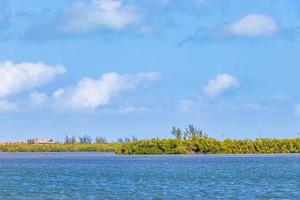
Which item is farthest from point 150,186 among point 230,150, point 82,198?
point 230,150

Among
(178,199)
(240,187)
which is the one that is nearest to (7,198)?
(178,199)

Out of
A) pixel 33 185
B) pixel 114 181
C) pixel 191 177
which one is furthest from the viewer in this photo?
pixel 191 177

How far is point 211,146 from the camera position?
6841 inches

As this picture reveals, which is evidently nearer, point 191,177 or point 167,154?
point 191,177

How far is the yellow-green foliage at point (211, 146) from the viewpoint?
567ft

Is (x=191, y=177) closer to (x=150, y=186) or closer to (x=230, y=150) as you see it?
(x=150, y=186)

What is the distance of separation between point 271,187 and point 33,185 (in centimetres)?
2045

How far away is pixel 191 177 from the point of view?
8881cm

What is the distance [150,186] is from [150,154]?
4543 inches

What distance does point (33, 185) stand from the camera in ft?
251

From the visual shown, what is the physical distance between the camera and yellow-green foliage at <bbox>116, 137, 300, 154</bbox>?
173 metres

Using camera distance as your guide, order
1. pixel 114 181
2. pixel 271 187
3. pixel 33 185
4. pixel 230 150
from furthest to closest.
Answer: pixel 230 150 → pixel 114 181 → pixel 33 185 → pixel 271 187

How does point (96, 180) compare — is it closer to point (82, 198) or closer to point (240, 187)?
Answer: point (240, 187)

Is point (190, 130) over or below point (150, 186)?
over
